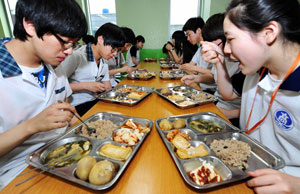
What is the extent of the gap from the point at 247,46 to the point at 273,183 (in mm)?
732

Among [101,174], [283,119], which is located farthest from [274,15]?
[101,174]

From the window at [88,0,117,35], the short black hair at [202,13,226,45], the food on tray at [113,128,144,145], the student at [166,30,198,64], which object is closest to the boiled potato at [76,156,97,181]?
the food on tray at [113,128,144,145]

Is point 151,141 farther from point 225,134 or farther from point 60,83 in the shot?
point 60,83

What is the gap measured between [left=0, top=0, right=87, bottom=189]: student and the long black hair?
42.9 inches

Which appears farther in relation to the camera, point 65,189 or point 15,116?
point 15,116

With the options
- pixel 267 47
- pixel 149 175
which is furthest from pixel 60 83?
pixel 267 47

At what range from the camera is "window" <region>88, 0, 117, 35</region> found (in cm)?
647

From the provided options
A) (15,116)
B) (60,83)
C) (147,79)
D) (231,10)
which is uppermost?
(231,10)

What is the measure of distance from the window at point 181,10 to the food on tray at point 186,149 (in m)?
6.39

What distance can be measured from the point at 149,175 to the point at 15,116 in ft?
3.45

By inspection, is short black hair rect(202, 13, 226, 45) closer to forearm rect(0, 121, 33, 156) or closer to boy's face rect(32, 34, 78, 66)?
boy's face rect(32, 34, 78, 66)

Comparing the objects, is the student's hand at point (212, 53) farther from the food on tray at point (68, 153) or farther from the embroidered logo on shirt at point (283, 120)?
the food on tray at point (68, 153)

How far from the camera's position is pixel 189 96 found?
196 cm

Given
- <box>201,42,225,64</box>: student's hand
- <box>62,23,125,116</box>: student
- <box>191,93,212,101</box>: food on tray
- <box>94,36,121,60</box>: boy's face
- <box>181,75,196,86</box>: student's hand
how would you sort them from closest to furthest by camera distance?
<box>201,42,225,64</box>: student's hand
<box>191,93,212,101</box>: food on tray
<box>62,23,125,116</box>: student
<box>94,36,121,60</box>: boy's face
<box>181,75,196,86</box>: student's hand
